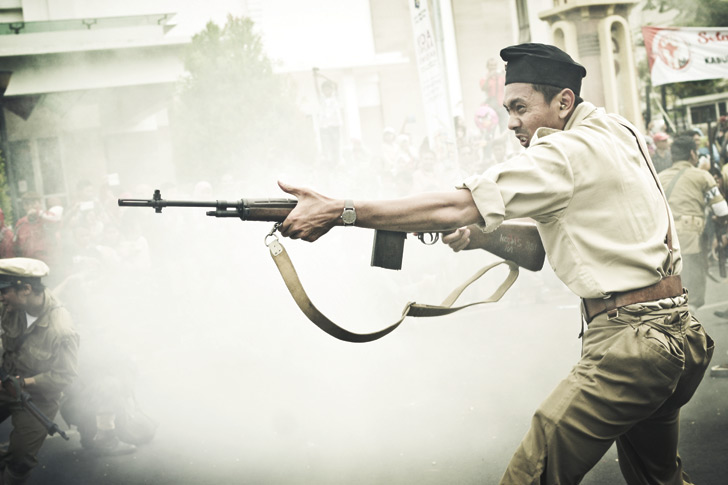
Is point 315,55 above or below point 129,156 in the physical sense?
above

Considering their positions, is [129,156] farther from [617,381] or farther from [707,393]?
[617,381]

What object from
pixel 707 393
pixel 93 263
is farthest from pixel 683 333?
pixel 93 263

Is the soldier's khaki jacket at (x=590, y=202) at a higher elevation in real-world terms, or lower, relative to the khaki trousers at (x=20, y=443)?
higher

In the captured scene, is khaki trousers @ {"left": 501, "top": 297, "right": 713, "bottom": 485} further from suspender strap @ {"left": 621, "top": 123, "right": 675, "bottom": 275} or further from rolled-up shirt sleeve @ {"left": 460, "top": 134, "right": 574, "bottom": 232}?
rolled-up shirt sleeve @ {"left": 460, "top": 134, "right": 574, "bottom": 232}

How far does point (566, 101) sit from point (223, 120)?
772cm

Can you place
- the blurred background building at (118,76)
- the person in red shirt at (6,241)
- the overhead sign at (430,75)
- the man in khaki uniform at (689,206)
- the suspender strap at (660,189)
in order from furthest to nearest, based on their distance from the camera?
the overhead sign at (430,75)
the blurred background building at (118,76)
the person in red shirt at (6,241)
the man in khaki uniform at (689,206)
the suspender strap at (660,189)

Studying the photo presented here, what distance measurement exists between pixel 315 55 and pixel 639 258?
44.0 feet

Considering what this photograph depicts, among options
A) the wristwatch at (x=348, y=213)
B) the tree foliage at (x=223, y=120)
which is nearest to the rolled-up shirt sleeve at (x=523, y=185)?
the wristwatch at (x=348, y=213)

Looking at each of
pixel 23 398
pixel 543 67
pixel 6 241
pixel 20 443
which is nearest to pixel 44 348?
pixel 23 398

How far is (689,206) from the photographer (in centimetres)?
692

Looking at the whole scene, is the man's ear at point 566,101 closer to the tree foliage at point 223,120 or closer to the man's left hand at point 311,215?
the man's left hand at point 311,215

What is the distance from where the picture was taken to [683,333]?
240 cm

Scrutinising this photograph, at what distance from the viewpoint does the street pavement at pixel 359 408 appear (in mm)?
4641

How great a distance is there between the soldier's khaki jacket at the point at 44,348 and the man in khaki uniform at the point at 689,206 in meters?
5.32
